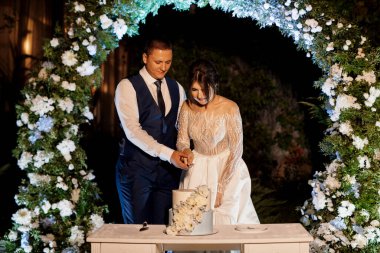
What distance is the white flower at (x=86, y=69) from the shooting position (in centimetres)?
526

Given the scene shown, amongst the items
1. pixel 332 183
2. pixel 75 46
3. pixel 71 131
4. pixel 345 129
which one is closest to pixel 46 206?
pixel 71 131

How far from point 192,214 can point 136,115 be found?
5.33 feet

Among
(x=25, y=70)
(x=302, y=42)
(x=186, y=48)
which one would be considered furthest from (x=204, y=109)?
(x=25, y=70)

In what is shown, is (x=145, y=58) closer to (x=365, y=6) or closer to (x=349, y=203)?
(x=349, y=203)

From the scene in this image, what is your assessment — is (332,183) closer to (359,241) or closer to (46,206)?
(359,241)

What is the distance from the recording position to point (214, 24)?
8812 millimetres

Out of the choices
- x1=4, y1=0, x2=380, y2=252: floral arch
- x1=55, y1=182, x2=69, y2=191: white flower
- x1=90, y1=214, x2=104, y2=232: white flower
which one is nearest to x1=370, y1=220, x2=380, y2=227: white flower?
x1=4, y1=0, x2=380, y2=252: floral arch

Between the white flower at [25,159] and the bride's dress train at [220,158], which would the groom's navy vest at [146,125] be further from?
the white flower at [25,159]

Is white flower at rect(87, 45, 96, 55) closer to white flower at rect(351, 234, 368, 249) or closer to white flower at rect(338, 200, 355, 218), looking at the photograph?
white flower at rect(338, 200, 355, 218)

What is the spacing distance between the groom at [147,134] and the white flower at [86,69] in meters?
0.27

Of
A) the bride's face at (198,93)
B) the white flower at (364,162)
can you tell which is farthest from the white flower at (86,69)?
the white flower at (364,162)

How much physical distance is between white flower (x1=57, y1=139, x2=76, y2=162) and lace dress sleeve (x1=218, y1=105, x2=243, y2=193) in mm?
1305

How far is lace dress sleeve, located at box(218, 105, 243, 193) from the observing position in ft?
16.1

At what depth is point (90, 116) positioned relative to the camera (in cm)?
541
